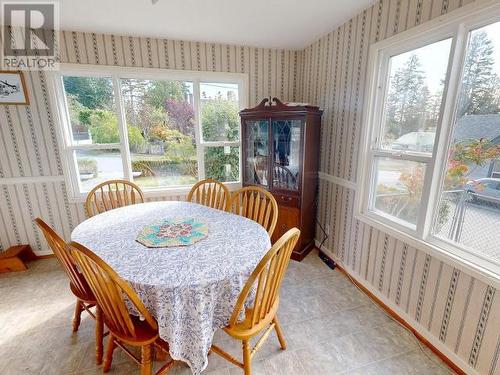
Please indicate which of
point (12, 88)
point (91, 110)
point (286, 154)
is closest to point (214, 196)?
point (286, 154)

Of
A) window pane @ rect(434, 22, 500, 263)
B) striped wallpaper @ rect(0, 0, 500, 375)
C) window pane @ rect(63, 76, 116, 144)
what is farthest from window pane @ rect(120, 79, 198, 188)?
window pane @ rect(434, 22, 500, 263)

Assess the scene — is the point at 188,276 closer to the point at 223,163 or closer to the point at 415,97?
the point at 415,97

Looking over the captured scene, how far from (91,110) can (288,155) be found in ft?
7.11

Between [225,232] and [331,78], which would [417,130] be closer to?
[331,78]

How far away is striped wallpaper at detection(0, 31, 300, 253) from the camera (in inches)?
93.2

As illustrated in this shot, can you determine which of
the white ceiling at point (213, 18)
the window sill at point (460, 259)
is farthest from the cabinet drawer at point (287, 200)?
the white ceiling at point (213, 18)

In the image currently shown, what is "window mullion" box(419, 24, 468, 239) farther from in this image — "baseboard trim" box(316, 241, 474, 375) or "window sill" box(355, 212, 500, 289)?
"baseboard trim" box(316, 241, 474, 375)

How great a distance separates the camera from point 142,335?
1142mm

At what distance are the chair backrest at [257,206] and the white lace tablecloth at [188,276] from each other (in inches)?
14.7

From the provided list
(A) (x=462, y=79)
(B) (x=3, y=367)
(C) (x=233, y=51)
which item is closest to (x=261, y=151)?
(C) (x=233, y=51)

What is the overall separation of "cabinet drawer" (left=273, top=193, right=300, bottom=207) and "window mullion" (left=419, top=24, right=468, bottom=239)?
110 cm

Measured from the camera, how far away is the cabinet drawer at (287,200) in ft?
8.21

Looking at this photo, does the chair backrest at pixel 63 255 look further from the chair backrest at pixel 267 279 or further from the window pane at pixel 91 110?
the window pane at pixel 91 110

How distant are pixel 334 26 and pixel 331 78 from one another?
0.45 meters
